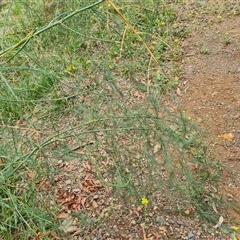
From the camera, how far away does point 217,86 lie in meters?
3.43

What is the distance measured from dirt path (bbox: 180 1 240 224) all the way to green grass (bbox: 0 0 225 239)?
5.8 inches

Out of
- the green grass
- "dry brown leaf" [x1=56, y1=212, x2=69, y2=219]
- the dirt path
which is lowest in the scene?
the dirt path

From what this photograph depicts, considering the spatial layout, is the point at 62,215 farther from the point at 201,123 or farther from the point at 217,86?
the point at 217,86

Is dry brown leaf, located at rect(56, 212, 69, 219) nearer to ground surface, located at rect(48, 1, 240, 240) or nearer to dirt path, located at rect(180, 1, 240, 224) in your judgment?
ground surface, located at rect(48, 1, 240, 240)

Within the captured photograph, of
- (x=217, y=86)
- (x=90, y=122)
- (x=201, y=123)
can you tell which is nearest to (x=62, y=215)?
(x=90, y=122)

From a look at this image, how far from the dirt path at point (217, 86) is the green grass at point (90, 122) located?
148 millimetres

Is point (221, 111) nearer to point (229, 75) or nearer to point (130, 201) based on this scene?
point (229, 75)

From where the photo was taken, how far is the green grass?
207 centimetres

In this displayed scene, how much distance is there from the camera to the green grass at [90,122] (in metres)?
2.07

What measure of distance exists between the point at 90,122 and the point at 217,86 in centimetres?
165

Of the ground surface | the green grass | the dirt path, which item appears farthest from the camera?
the dirt path

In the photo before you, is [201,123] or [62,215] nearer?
[62,215]

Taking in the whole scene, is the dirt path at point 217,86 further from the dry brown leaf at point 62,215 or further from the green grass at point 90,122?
the dry brown leaf at point 62,215

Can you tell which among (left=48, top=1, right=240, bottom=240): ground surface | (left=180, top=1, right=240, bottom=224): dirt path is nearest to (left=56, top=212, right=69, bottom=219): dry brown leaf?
(left=48, top=1, right=240, bottom=240): ground surface
